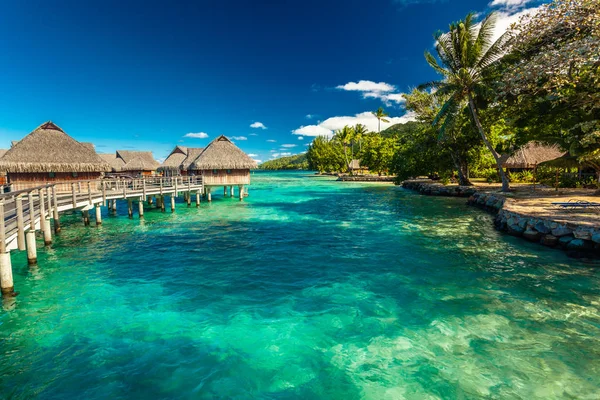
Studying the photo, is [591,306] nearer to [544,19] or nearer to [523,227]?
[523,227]

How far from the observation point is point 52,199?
49.2ft

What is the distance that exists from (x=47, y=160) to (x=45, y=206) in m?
8.10

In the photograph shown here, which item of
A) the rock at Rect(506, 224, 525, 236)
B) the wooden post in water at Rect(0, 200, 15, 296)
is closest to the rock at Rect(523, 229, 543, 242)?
the rock at Rect(506, 224, 525, 236)

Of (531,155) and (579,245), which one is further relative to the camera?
(531,155)

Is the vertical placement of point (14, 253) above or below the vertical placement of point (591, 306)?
above

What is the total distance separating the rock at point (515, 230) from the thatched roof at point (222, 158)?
21812mm

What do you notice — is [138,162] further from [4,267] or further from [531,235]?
[531,235]

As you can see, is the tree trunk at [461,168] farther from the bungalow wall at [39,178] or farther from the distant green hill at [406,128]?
the bungalow wall at [39,178]

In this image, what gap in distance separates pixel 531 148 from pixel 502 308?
26.2 metres

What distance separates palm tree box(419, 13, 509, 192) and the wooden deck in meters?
22.3

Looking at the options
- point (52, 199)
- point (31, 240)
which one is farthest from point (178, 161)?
point (31, 240)

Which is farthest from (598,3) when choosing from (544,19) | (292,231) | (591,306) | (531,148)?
(531,148)

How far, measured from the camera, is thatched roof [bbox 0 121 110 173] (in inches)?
781

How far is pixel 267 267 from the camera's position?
10.7 meters
